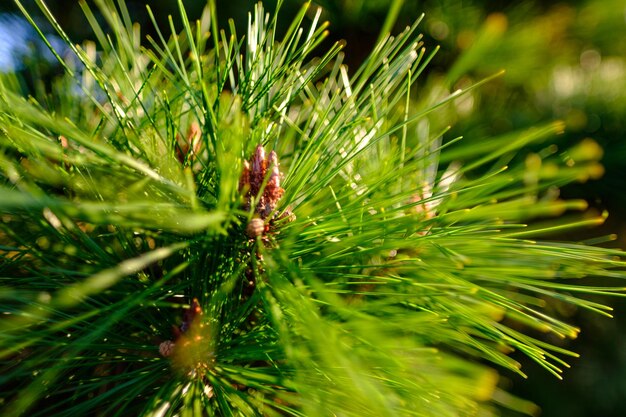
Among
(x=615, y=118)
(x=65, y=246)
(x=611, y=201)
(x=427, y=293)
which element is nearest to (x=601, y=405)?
(x=611, y=201)

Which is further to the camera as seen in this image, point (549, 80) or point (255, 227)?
point (549, 80)

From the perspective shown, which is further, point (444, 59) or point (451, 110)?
point (444, 59)

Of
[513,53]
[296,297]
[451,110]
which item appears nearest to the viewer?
[296,297]

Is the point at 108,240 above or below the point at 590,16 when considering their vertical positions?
below

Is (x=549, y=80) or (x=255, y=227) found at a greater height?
(x=549, y=80)

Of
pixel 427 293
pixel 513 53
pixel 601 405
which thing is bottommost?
pixel 601 405

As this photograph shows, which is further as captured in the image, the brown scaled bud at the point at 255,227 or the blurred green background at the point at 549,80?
the blurred green background at the point at 549,80

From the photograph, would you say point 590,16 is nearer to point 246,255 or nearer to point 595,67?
point 595,67

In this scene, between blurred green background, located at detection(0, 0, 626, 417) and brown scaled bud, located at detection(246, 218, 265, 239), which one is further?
blurred green background, located at detection(0, 0, 626, 417)
